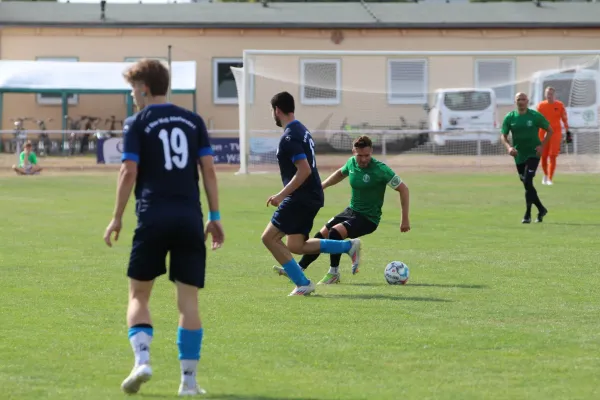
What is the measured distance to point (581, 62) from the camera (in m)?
31.8

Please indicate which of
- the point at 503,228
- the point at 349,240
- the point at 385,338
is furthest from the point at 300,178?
the point at 503,228

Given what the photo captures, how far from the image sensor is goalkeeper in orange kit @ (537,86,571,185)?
25578 millimetres

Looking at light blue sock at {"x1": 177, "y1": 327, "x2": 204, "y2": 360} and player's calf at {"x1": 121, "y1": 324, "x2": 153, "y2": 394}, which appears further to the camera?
light blue sock at {"x1": 177, "y1": 327, "x2": 204, "y2": 360}

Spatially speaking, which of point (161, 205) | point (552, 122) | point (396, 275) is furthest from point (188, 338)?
point (552, 122)

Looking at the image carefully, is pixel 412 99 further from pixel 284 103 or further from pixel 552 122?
pixel 284 103

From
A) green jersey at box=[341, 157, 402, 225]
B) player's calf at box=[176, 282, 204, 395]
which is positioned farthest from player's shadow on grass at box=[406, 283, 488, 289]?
player's calf at box=[176, 282, 204, 395]

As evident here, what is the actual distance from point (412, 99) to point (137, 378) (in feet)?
86.5

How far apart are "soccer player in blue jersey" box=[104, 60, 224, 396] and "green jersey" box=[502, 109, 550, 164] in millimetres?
12437

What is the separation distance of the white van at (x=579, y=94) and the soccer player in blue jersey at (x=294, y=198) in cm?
2117

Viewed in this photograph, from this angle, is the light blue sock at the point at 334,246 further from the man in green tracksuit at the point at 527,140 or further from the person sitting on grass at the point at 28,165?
the person sitting on grass at the point at 28,165

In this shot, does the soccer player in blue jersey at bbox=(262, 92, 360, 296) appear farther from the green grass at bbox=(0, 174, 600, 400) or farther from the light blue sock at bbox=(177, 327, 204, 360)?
the light blue sock at bbox=(177, 327, 204, 360)

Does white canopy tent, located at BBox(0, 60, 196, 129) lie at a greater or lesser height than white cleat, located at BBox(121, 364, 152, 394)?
greater

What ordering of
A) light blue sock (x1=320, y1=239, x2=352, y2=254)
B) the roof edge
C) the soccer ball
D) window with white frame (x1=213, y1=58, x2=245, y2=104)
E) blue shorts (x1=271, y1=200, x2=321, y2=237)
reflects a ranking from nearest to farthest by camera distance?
blue shorts (x1=271, y1=200, x2=321, y2=237), light blue sock (x1=320, y1=239, x2=352, y2=254), the soccer ball, the roof edge, window with white frame (x1=213, y1=58, x2=245, y2=104)

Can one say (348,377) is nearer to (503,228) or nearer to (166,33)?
(503,228)
